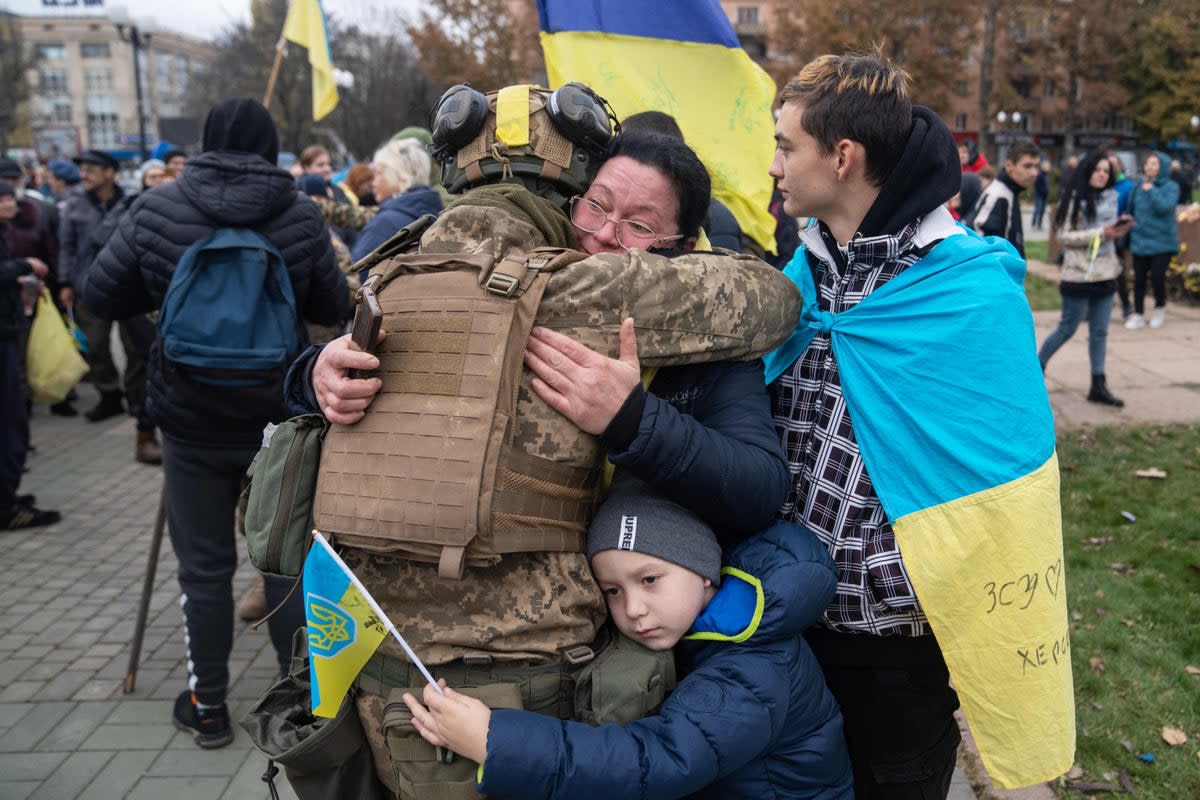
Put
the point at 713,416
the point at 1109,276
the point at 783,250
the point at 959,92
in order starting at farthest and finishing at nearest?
the point at 959,92
the point at 1109,276
the point at 783,250
the point at 713,416

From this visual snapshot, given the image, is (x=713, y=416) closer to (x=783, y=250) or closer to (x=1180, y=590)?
(x=783, y=250)

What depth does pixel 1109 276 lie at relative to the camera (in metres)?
7.96

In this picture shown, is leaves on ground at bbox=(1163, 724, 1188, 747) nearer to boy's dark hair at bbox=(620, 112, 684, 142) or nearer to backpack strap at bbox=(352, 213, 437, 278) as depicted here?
boy's dark hair at bbox=(620, 112, 684, 142)

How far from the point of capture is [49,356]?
7453 millimetres

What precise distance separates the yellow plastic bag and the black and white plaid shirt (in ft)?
23.2

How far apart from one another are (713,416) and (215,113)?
2.76 metres

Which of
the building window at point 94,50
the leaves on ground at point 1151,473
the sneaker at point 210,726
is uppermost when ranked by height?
the building window at point 94,50

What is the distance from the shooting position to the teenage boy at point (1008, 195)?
714cm

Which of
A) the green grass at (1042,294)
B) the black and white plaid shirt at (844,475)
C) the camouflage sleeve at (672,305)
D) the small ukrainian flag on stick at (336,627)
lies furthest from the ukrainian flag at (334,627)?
the green grass at (1042,294)

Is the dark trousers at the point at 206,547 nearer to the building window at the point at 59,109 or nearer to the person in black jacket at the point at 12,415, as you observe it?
the person in black jacket at the point at 12,415

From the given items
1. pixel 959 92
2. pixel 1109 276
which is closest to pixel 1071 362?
pixel 1109 276

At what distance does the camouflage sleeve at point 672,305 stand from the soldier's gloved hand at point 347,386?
0.32 m

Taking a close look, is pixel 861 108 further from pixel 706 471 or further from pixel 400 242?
pixel 400 242

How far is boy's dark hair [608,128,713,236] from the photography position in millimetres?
2020
